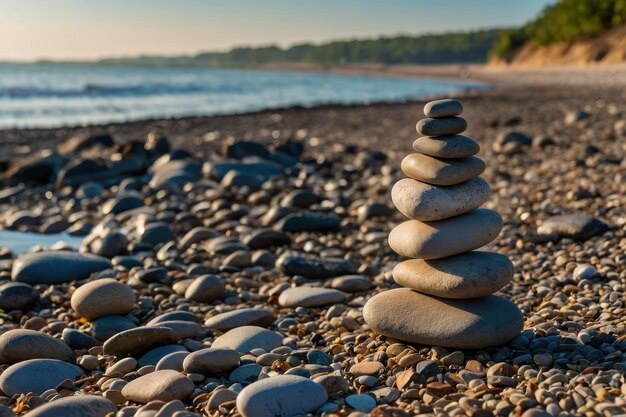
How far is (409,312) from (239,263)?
258 centimetres

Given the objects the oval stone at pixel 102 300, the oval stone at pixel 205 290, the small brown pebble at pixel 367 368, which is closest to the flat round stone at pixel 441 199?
the small brown pebble at pixel 367 368

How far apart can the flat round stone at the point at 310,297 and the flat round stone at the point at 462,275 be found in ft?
3.53

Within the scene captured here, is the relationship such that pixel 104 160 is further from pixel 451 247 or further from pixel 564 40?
pixel 564 40

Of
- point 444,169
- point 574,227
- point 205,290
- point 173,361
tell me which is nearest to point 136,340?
point 173,361

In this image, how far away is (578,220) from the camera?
20.2 feet

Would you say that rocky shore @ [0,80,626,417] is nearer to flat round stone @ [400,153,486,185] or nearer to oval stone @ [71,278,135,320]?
oval stone @ [71,278,135,320]

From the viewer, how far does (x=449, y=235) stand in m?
4.00

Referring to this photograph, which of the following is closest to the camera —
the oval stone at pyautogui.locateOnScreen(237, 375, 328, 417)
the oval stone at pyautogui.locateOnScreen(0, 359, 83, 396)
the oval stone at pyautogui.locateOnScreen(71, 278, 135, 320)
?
the oval stone at pyautogui.locateOnScreen(237, 375, 328, 417)

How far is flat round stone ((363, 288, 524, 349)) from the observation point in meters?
3.80

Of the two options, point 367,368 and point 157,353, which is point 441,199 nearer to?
point 367,368

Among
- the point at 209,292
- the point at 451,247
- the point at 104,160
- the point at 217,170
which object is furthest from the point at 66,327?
the point at 104,160

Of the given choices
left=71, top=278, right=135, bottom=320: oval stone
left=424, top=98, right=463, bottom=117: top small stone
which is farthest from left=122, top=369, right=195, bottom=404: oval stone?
left=424, top=98, right=463, bottom=117: top small stone

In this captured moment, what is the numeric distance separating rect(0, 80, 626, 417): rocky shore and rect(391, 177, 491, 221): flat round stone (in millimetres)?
786

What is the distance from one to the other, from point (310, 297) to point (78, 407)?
222 cm
